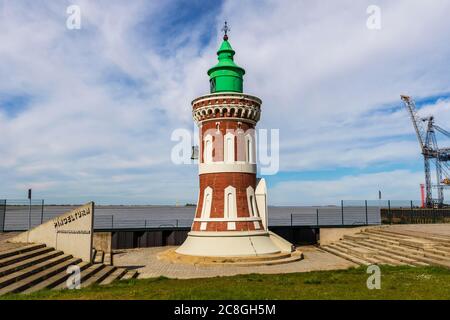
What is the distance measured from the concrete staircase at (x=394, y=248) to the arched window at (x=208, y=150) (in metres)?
11.0

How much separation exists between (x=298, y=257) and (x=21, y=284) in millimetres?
16138

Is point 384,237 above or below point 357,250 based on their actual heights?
above

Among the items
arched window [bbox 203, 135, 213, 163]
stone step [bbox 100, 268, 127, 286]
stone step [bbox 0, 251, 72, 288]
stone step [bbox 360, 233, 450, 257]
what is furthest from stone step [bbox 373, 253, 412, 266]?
stone step [bbox 0, 251, 72, 288]

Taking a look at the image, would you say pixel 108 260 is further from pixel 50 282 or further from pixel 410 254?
pixel 410 254

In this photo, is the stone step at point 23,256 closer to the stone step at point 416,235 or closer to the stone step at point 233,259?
the stone step at point 233,259

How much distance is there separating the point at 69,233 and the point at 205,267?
25.0 ft

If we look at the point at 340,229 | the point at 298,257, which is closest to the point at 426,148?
the point at 340,229

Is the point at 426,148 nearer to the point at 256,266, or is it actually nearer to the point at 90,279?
the point at 256,266

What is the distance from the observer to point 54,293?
11281mm

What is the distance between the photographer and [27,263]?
1499 centimetres

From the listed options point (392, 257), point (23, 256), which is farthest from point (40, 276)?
point (392, 257)

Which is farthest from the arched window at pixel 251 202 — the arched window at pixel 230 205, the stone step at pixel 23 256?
the stone step at pixel 23 256

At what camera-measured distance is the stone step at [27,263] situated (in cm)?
1356

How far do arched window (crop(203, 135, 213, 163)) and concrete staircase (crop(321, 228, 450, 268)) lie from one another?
36.2 feet
